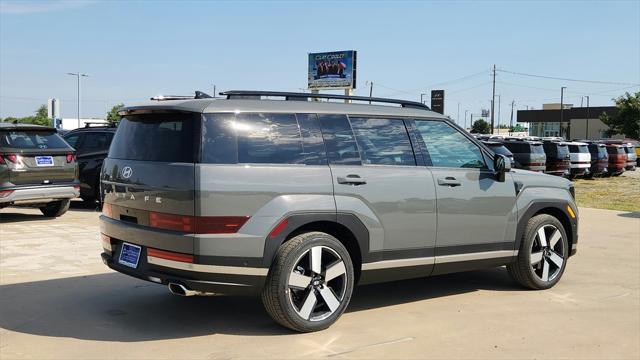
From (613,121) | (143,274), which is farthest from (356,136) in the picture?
(613,121)

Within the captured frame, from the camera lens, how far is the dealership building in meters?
87.6

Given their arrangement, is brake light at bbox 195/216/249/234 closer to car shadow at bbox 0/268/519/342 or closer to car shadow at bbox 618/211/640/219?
car shadow at bbox 0/268/519/342

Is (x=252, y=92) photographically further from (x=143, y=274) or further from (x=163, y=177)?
(x=143, y=274)

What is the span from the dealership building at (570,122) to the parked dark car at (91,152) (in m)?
77.9

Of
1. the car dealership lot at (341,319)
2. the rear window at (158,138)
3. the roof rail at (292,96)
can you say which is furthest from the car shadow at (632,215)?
the rear window at (158,138)

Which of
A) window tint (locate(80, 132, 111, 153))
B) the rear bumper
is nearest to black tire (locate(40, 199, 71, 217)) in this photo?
the rear bumper

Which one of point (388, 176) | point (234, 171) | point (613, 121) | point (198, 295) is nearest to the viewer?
point (234, 171)

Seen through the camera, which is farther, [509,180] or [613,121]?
[613,121]

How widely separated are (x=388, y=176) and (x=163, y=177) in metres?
1.90

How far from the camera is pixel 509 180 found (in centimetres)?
627

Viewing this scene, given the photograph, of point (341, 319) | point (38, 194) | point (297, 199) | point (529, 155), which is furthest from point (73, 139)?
point (529, 155)

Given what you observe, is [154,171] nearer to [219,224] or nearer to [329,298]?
[219,224]

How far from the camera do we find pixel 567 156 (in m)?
24.6

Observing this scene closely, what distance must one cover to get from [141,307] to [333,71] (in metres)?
33.6
